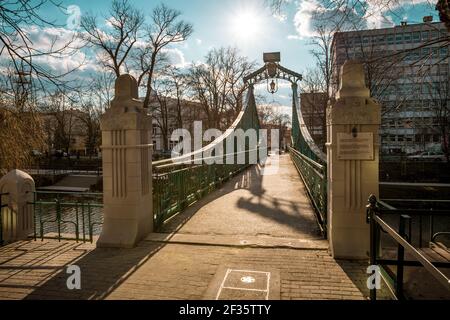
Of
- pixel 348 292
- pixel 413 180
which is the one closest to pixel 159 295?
pixel 348 292

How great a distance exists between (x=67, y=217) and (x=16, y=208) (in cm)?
1395

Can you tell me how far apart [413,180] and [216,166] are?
19823mm

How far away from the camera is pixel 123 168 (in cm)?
566

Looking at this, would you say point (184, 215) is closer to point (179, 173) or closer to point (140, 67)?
point (179, 173)

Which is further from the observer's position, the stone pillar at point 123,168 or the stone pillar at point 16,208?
the stone pillar at point 16,208

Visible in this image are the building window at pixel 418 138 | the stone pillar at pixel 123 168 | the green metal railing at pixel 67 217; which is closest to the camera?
the stone pillar at pixel 123 168

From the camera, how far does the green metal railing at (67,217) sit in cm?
632

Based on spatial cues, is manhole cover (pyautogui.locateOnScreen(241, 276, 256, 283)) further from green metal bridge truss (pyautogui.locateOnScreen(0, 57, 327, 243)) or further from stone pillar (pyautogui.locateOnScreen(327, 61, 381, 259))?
green metal bridge truss (pyautogui.locateOnScreen(0, 57, 327, 243))

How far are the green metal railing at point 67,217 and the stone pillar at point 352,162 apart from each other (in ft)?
13.8

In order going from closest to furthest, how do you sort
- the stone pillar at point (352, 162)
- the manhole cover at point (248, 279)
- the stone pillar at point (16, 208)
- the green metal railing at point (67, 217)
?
the manhole cover at point (248, 279) < the stone pillar at point (352, 162) < the stone pillar at point (16, 208) < the green metal railing at point (67, 217)

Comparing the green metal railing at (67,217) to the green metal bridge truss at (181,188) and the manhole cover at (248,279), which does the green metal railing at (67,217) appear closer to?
the green metal bridge truss at (181,188)

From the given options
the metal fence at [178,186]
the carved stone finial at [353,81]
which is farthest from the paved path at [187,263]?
the carved stone finial at [353,81]

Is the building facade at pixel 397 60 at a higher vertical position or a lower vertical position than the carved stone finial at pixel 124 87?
higher

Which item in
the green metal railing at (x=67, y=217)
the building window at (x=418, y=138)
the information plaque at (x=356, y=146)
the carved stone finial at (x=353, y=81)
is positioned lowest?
the green metal railing at (x=67, y=217)
